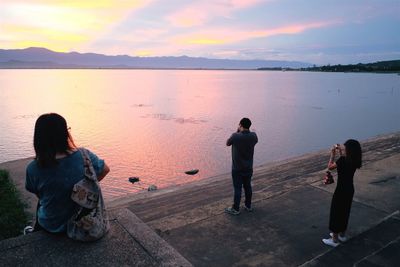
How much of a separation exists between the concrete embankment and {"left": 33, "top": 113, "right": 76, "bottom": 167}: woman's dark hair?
933mm

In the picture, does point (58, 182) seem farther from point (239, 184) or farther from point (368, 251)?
point (368, 251)

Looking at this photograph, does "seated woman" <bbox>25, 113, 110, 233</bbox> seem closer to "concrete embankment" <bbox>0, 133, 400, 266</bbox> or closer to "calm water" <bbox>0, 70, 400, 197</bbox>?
"concrete embankment" <bbox>0, 133, 400, 266</bbox>

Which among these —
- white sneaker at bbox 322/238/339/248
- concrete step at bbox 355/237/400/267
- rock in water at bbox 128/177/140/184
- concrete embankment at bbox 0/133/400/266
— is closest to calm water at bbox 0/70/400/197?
rock in water at bbox 128/177/140/184

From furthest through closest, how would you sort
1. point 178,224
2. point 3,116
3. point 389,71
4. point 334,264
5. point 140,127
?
point 389,71 < point 3,116 < point 140,127 < point 178,224 < point 334,264

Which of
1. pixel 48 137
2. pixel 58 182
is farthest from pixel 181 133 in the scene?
pixel 48 137

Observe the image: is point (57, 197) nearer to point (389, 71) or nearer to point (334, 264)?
point (334, 264)

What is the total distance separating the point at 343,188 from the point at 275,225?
4.77 feet

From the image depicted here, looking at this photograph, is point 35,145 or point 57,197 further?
point 57,197

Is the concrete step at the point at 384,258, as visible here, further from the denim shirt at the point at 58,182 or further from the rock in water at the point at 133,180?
the rock in water at the point at 133,180

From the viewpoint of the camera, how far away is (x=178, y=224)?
6.40 meters

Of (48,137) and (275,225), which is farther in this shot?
(275,225)

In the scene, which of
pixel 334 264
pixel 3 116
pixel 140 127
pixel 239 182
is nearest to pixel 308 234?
pixel 334 264

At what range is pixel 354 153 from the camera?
5125mm

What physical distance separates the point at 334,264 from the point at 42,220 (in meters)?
3.75
